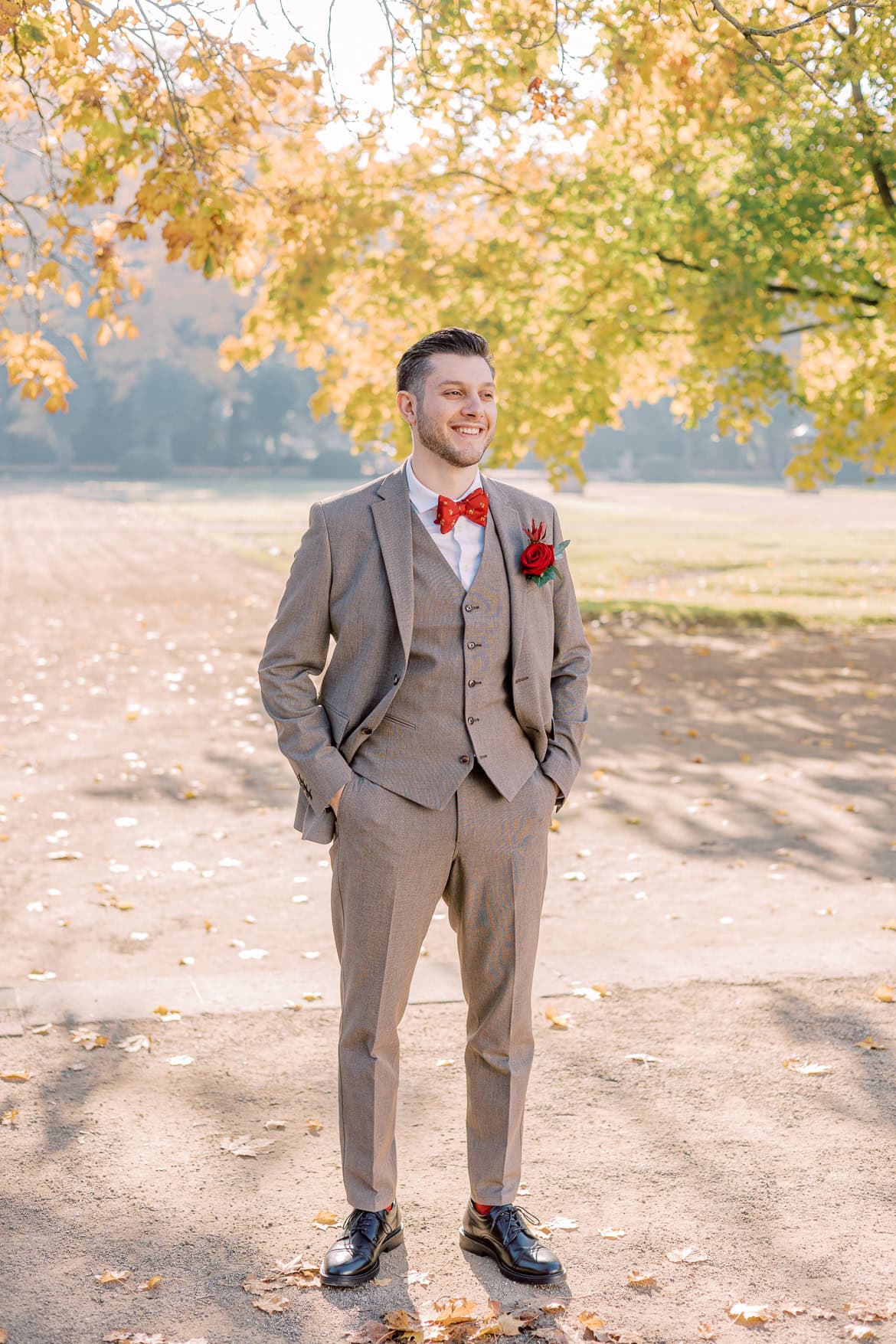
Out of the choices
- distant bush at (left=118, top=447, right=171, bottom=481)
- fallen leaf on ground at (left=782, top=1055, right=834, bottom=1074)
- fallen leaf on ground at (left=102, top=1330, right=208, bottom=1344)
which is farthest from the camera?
distant bush at (left=118, top=447, right=171, bottom=481)

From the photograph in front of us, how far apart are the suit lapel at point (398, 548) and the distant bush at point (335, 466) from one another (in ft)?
182

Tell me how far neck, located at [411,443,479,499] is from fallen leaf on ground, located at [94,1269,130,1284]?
2.01 meters

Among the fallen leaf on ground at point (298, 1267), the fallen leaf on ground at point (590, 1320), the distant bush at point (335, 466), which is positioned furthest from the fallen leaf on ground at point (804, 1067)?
the distant bush at point (335, 466)

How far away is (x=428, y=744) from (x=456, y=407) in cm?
77

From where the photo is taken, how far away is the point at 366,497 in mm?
3365

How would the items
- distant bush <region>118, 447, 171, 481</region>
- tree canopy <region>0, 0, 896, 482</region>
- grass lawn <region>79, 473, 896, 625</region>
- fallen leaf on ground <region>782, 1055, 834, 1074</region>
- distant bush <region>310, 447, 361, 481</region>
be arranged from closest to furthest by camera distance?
1. fallen leaf on ground <region>782, 1055, 834, 1074</region>
2. tree canopy <region>0, 0, 896, 482</region>
3. grass lawn <region>79, 473, 896, 625</region>
4. distant bush <region>118, 447, 171, 481</region>
5. distant bush <region>310, 447, 361, 481</region>

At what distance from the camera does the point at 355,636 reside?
3.35 meters

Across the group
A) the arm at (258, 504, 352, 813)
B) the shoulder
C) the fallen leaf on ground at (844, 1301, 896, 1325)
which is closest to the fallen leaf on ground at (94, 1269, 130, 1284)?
the arm at (258, 504, 352, 813)

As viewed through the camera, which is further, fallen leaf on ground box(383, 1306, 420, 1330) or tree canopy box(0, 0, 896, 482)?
tree canopy box(0, 0, 896, 482)

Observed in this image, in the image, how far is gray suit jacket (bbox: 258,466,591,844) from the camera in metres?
3.29

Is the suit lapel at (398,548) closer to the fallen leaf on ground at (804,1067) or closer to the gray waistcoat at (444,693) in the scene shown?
the gray waistcoat at (444,693)

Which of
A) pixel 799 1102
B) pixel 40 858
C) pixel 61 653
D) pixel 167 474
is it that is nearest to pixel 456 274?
pixel 61 653

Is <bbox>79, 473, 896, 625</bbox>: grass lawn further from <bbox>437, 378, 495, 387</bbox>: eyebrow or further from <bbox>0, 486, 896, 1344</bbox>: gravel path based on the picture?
<bbox>437, 378, 495, 387</bbox>: eyebrow

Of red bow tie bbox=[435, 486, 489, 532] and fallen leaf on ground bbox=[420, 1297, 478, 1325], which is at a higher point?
red bow tie bbox=[435, 486, 489, 532]
